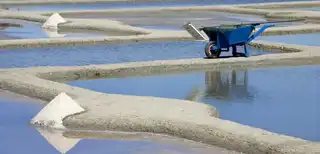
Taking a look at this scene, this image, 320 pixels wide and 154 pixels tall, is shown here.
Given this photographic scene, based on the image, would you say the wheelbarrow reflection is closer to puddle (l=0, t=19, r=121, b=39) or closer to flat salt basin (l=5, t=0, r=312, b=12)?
puddle (l=0, t=19, r=121, b=39)

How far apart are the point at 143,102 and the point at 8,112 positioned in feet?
5.33

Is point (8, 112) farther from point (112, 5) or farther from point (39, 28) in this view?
point (112, 5)

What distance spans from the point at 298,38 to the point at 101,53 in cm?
515

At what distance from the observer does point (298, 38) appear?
1855cm

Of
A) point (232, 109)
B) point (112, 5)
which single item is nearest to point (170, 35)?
point (232, 109)

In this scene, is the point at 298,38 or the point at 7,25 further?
the point at 7,25

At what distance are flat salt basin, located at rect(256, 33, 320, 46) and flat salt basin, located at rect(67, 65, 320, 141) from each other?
13.3ft

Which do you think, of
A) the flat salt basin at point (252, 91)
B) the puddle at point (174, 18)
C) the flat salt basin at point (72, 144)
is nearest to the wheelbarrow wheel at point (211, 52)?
the flat salt basin at point (252, 91)

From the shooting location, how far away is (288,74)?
12.7m

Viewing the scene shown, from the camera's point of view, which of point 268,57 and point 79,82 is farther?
point 268,57

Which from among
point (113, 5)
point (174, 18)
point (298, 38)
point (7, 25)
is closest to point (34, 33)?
point (7, 25)

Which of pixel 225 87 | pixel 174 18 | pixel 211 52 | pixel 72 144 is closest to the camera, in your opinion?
pixel 72 144

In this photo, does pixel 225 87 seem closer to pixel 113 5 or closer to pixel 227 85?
Answer: pixel 227 85

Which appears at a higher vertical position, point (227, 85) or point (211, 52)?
point (211, 52)
